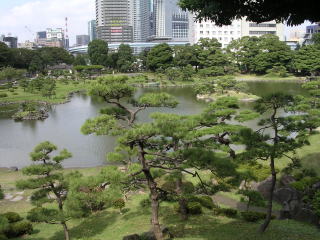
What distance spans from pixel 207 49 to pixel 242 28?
25.9 m

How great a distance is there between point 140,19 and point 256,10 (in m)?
151

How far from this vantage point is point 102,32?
130m

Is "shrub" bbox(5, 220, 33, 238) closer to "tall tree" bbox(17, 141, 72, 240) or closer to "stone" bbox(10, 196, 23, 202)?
"tall tree" bbox(17, 141, 72, 240)

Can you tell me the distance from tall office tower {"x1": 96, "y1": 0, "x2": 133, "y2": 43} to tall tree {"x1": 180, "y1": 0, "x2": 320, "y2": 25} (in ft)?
418

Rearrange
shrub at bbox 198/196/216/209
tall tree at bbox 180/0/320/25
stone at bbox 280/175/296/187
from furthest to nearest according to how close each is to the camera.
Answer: stone at bbox 280/175/296/187, shrub at bbox 198/196/216/209, tall tree at bbox 180/0/320/25

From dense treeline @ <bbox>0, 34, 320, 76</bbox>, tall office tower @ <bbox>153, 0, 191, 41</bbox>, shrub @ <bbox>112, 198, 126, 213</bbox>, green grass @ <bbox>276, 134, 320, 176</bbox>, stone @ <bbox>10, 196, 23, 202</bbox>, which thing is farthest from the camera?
tall office tower @ <bbox>153, 0, 191, 41</bbox>

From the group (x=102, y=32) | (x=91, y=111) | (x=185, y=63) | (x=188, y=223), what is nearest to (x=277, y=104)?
(x=188, y=223)

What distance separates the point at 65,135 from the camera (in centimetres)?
2712

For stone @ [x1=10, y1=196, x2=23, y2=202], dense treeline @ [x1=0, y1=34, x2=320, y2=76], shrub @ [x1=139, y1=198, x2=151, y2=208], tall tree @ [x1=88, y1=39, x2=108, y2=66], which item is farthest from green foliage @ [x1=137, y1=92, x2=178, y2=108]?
tall tree @ [x1=88, y1=39, x2=108, y2=66]

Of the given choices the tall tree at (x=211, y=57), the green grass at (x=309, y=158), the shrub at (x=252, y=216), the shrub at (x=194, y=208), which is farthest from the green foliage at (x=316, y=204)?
the tall tree at (x=211, y=57)

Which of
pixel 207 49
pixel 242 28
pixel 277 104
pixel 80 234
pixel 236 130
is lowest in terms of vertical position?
pixel 80 234

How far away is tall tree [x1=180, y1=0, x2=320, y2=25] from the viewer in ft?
19.1

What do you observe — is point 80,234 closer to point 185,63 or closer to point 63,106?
point 63,106

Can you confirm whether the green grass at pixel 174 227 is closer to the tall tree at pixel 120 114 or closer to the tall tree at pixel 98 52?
the tall tree at pixel 120 114
